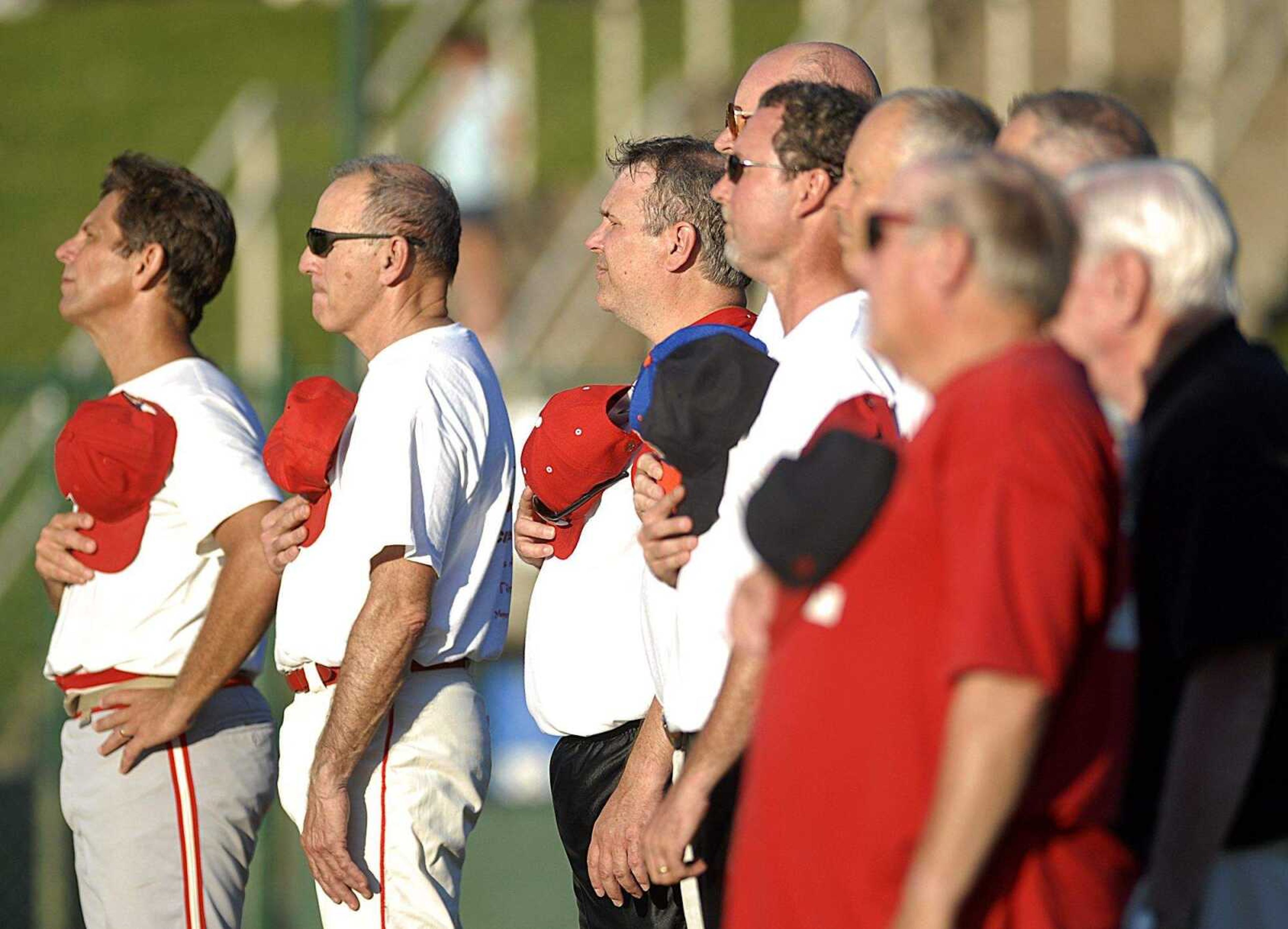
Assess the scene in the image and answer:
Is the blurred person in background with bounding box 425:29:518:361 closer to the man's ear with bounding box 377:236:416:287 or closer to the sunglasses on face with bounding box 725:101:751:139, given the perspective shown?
the man's ear with bounding box 377:236:416:287

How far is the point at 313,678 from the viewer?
13.5ft

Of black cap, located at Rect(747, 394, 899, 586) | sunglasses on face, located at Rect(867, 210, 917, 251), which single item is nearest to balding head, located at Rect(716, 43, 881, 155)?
sunglasses on face, located at Rect(867, 210, 917, 251)

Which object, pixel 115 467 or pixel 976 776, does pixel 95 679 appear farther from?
pixel 976 776

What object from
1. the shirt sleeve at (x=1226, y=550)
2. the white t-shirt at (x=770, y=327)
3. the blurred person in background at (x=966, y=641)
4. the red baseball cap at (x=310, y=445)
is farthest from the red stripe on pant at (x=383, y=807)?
the shirt sleeve at (x=1226, y=550)

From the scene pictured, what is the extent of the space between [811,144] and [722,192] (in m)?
0.20

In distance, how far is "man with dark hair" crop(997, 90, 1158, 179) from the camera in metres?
2.88

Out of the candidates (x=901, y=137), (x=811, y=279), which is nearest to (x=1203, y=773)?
(x=901, y=137)

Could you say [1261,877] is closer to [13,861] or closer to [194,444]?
[194,444]

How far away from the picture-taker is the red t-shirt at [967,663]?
7.24 feet

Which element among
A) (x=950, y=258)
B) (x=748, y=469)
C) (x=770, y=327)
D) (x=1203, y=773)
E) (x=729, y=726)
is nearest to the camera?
(x=950, y=258)

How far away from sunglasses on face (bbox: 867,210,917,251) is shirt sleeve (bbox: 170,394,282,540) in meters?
2.31

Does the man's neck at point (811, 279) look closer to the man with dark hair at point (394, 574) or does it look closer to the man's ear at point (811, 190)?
the man's ear at point (811, 190)

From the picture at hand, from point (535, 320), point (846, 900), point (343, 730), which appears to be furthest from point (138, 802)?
point (535, 320)

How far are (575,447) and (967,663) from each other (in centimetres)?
185
